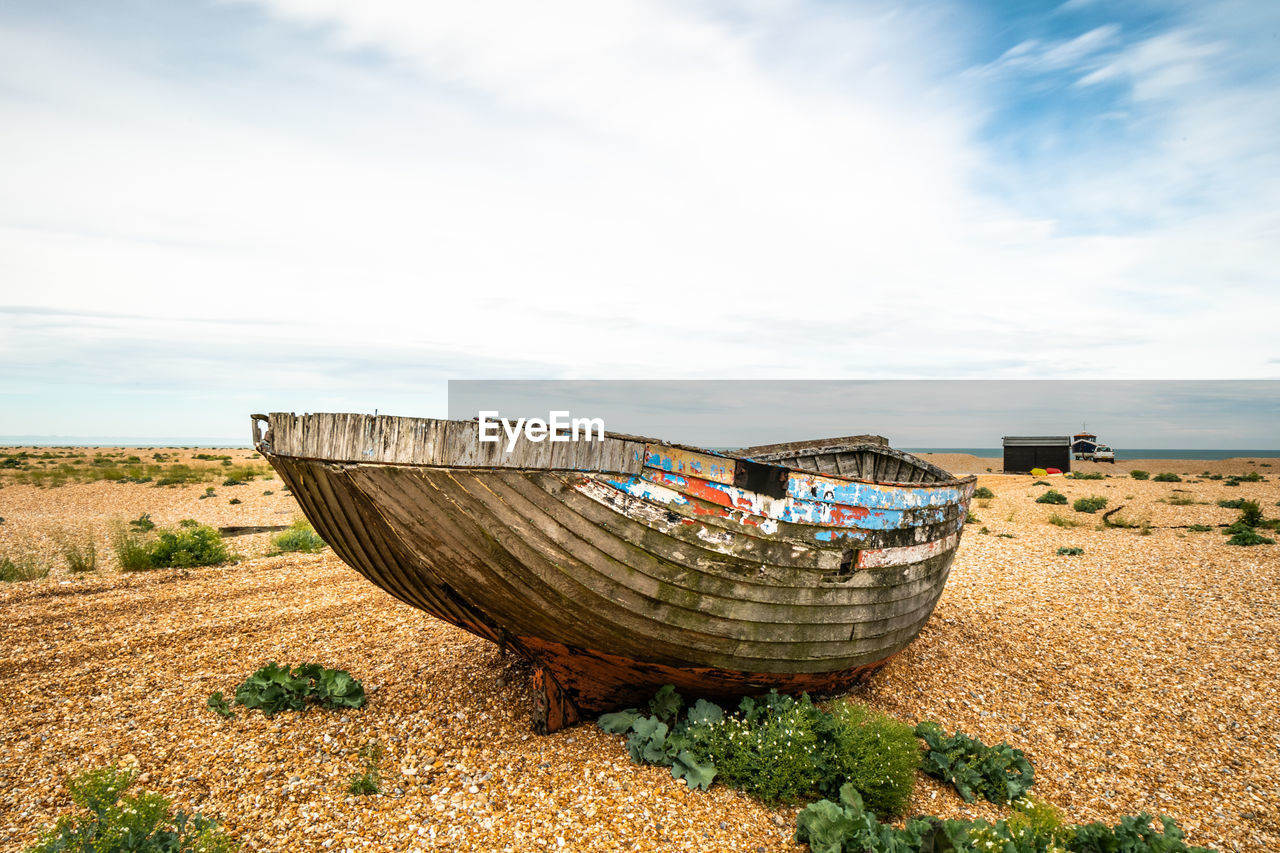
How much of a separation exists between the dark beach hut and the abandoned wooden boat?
1409 inches

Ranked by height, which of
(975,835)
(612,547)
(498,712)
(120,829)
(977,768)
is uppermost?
(612,547)

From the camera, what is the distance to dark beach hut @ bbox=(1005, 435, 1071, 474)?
3478 centimetres

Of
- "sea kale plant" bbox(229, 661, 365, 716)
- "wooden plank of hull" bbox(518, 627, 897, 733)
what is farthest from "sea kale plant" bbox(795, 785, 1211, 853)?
"sea kale plant" bbox(229, 661, 365, 716)

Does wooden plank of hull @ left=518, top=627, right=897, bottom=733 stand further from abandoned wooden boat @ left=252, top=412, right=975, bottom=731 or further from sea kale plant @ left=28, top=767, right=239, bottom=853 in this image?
sea kale plant @ left=28, top=767, right=239, bottom=853

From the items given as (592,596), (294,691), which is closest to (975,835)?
(592,596)

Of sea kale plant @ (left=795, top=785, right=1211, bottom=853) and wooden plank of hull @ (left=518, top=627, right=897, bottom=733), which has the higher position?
wooden plank of hull @ (left=518, top=627, right=897, bottom=733)

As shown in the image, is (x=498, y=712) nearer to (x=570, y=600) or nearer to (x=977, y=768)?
(x=570, y=600)

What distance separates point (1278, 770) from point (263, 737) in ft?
25.2

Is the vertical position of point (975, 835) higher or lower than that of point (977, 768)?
higher

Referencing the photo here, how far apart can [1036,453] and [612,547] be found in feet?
126

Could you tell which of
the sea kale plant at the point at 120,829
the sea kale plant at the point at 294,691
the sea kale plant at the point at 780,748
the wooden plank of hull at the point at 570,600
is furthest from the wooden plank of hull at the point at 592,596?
the sea kale plant at the point at 294,691

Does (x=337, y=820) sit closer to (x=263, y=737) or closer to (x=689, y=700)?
(x=263, y=737)

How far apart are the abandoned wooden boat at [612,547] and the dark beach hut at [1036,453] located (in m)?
35.8

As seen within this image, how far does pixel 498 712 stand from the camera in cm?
507
